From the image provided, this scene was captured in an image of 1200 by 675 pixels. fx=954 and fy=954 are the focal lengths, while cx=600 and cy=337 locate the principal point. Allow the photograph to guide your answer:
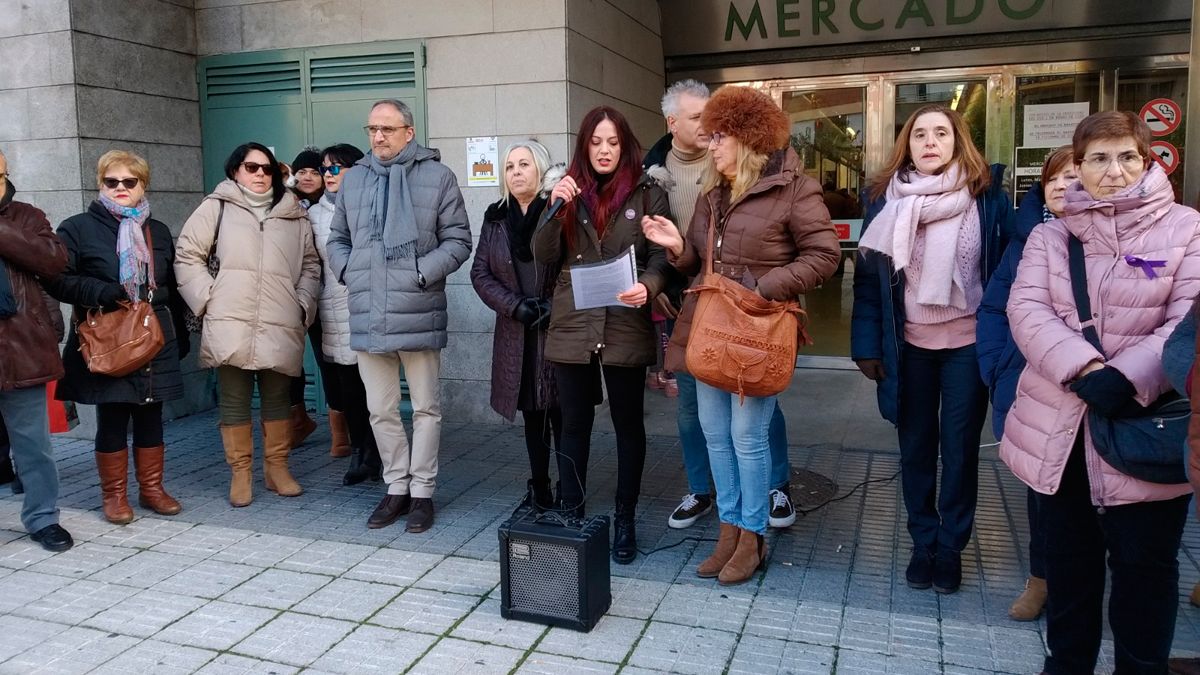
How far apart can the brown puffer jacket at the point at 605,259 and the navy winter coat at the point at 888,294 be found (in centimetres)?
88

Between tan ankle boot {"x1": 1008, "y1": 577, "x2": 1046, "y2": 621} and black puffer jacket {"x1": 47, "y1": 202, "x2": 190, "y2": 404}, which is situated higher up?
black puffer jacket {"x1": 47, "y1": 202, "x2": 190, "y2": 404}

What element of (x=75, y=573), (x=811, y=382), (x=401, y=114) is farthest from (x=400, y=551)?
(x=811, y=382)

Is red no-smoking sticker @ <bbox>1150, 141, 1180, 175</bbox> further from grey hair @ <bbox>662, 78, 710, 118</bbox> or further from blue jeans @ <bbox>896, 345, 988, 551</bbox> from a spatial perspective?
blue jeans @ <bbox>896, 345, 988, 551</bbox>

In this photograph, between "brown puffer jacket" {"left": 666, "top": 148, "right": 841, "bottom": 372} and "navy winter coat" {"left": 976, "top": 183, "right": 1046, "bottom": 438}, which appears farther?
"brown puffer jacket" {"left": 666, "top": 148, "right": 841, "bottom": 372}

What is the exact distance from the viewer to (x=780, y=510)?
15.8ft

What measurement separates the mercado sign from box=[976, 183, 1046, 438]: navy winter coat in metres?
5.48

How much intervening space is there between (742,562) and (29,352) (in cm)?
351

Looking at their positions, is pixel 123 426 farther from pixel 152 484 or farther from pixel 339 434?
pixel 339 434

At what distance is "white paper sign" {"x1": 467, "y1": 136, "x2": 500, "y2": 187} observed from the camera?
697 centimetres

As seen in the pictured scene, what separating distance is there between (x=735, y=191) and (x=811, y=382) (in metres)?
4.93

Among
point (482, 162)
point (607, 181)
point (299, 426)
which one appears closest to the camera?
point (607, 181)

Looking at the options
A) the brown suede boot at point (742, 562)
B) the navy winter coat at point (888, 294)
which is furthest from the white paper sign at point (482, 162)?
the brown suede boot at point (742, 562)

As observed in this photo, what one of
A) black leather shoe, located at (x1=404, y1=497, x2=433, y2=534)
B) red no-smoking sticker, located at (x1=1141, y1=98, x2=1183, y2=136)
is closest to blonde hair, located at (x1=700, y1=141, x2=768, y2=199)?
black leather shoe, located at (x1=404, y1=497, x2=433, y2=534)

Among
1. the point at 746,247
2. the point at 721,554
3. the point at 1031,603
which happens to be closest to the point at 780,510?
the point at 721,554
